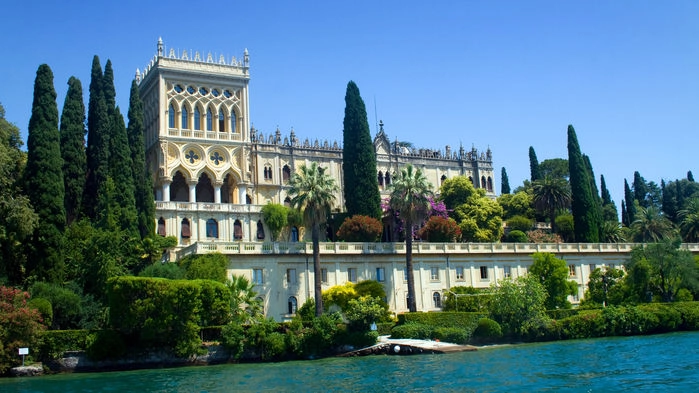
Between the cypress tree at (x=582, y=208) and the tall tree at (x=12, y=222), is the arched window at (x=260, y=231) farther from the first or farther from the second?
the cypress tree at (x=582, y=208)

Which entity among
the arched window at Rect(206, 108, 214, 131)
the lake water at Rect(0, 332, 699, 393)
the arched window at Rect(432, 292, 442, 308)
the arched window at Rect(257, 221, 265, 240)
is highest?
the arched window at Rect(206, 108, 214, 131)

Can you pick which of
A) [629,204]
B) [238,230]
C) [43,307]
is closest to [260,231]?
[238,230]

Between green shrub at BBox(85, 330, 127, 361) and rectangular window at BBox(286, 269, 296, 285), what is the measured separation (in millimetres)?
14532

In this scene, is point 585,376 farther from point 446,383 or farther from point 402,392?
point 402,392

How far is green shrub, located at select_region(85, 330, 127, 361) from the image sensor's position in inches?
1580

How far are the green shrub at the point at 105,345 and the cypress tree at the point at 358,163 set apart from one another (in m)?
27.0

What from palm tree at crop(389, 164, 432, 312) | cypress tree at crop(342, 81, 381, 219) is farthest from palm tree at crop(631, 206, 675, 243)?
palm tree at crop(389, 164, 432, 312)

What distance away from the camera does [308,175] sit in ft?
170

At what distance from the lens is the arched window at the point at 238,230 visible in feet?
209

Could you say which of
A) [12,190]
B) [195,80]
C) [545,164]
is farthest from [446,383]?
[545,164]

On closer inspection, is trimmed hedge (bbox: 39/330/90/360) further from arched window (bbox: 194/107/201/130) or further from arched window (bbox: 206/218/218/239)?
arched window (bbox: 194/107/201/130)

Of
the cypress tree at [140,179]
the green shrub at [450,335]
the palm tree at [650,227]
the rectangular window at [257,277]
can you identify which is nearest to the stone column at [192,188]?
the cypress tree at [140,179]

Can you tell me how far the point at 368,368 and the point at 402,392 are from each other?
27.2 ft

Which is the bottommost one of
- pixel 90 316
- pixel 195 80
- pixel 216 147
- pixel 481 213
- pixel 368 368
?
pixel 368 368
